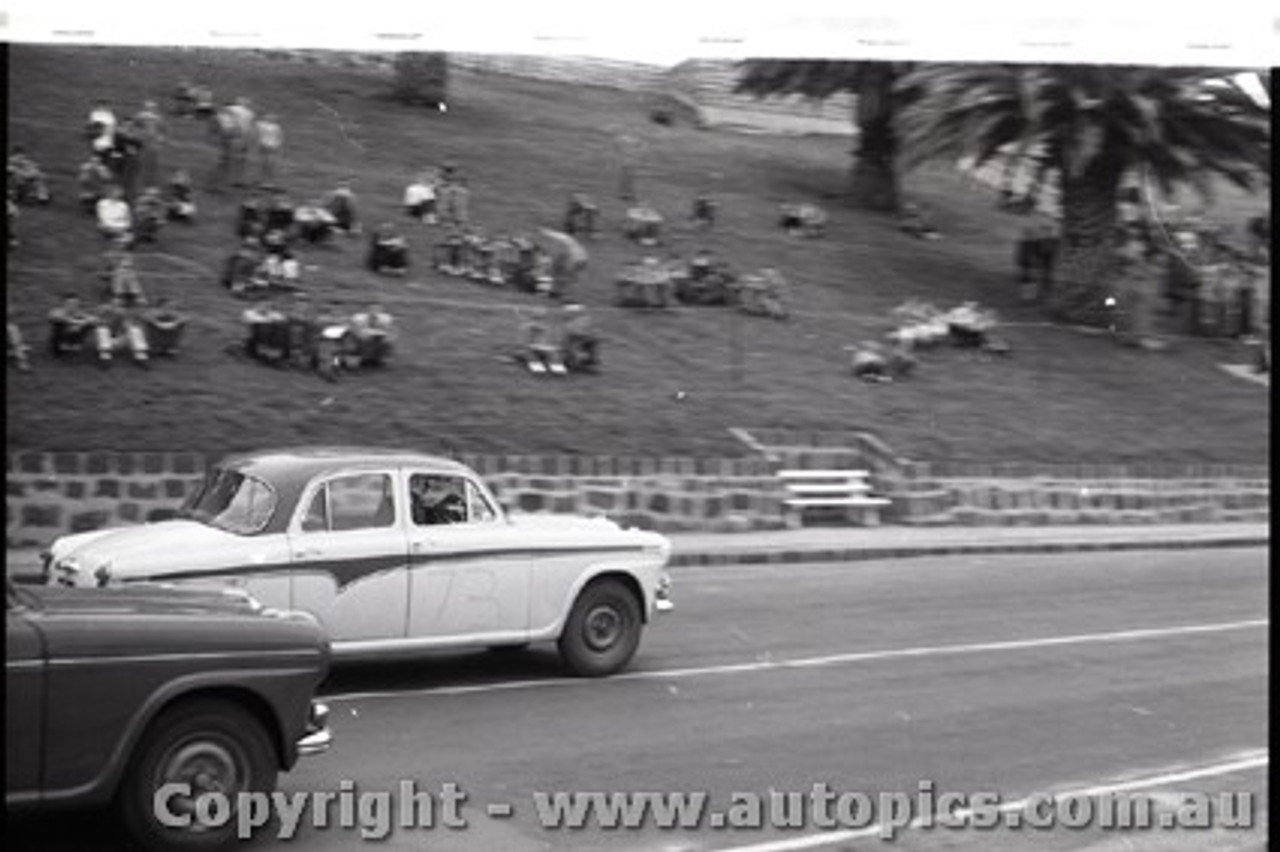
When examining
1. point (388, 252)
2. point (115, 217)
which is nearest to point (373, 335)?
point (388, 252)

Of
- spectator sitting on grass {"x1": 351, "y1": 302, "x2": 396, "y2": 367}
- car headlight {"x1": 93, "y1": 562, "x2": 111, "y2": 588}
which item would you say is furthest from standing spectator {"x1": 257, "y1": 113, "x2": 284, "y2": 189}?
car headlight {"x1": 93, "y1": 562, "x2": 111, "y2": 588}

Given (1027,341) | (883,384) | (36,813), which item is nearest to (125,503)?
(36,813)

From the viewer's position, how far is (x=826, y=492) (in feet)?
20.2

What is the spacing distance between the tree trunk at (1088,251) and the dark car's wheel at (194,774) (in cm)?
364

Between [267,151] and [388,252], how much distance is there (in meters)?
0.55

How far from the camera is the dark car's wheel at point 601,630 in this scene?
6.87 metres

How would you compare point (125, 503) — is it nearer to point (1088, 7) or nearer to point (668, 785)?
point (668, 785)

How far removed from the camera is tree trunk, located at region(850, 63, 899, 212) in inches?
218

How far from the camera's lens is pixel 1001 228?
6324 millimetres

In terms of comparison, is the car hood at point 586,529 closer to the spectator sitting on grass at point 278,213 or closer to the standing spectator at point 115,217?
the spectator sitting on grass at point 278,213

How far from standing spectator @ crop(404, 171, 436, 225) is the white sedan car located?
0.90m

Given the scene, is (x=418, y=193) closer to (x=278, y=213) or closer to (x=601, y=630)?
(x=278, y=213)

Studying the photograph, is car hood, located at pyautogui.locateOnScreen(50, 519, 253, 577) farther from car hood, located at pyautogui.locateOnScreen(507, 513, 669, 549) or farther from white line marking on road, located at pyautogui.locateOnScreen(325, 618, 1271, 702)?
car hood, located at pyautogui.locateOnScreen(507, 513, 669, 549)

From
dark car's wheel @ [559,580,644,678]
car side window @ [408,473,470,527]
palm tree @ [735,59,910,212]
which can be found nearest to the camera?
palm tree @ [735,59,910,212]
